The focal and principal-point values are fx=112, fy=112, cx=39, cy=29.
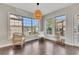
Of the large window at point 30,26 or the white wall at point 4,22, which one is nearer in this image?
the white wall at point 4,22

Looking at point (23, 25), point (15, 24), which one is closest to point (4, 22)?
point (15, 24)

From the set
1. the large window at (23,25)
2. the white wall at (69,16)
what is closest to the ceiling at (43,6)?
the white wall at (69,16)

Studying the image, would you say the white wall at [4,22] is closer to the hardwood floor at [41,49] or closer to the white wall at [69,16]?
the hardwood floor at [41,49]

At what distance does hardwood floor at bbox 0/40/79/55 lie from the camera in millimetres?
1914

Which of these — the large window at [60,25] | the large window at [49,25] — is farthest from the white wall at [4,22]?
the large window at [60,25]

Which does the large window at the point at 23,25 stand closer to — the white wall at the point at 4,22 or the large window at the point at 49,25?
the white wall at the point at 4,22

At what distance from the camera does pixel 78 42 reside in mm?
1934

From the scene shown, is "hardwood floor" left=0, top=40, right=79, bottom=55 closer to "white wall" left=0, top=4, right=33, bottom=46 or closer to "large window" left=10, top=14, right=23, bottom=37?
"white wall" left=0, top=4, right=33, bottom=46

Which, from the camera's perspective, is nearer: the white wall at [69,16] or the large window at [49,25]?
the white wall at [69,16]

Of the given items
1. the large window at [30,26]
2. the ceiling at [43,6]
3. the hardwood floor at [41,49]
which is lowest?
the hardwood floor at [41,49]

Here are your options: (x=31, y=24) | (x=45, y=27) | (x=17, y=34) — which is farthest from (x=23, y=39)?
(x=45, y=27)

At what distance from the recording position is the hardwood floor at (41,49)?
1.91 meters

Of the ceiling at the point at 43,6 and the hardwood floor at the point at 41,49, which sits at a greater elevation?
the ceiling at the point at 43,6
